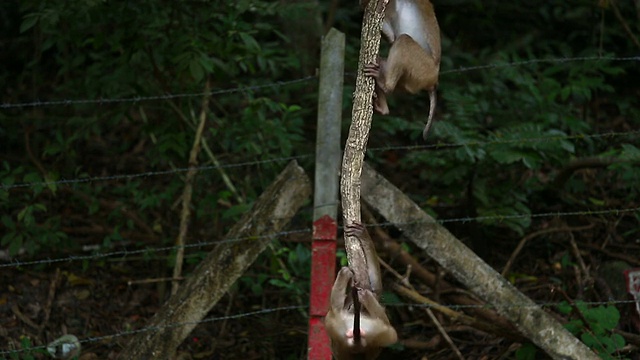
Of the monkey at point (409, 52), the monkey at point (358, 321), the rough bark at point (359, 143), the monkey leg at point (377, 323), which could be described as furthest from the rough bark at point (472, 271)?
the rough bark at point (359, 143)

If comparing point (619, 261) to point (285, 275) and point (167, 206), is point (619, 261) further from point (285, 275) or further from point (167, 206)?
point (167, 206)

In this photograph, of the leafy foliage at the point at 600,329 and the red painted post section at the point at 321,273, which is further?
the leafy foliage at the point at 600,329

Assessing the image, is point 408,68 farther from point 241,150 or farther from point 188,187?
point 241,150

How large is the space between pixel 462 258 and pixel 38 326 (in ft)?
8.70

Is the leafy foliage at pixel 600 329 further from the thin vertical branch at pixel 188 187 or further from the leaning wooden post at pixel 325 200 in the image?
the thin vertical branch at pixel 188 187

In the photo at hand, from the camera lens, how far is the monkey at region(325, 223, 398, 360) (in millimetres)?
2823

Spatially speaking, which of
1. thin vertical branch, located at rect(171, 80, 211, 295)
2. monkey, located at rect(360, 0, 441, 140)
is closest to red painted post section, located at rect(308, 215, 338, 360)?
monkey, located at rect(360, 0, 441, 140)

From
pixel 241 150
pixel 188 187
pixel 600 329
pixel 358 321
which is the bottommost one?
pixel 358 321

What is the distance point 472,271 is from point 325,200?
2.36ft

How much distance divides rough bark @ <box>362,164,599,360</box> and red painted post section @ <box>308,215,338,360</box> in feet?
0.71

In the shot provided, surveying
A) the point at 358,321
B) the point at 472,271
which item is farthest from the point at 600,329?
the point at 358,321

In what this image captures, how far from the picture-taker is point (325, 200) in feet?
13.5

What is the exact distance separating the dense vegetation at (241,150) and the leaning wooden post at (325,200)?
0.76 feet

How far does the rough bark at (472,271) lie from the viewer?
4113 millimetres
